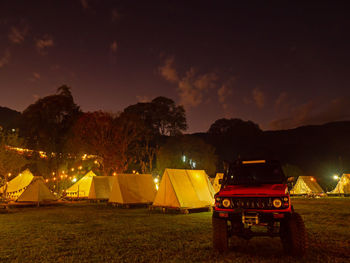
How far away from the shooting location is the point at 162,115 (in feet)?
150

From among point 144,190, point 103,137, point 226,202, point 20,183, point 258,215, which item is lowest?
point 258,215

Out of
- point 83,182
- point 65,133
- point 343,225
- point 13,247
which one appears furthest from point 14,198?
point 343,225

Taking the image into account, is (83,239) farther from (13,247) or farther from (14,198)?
(14,198)

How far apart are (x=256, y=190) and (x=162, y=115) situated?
134 feet

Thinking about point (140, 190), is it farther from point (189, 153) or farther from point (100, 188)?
point (189, 153)

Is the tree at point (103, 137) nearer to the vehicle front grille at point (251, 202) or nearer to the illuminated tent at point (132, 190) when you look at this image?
the illuminated tent at point (132, 190)

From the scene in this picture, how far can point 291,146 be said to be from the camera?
69125 mm

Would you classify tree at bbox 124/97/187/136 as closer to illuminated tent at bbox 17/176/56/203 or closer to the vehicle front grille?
illuminated tent at bbox 17/176/56/203

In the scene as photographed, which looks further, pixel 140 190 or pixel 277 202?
pixel 140 190

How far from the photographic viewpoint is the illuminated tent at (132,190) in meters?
16.4

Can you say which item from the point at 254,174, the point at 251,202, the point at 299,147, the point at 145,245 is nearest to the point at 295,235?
the point at 251,202

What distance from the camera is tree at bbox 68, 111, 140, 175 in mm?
26906

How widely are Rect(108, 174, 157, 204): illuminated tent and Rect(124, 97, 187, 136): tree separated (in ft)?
92.4

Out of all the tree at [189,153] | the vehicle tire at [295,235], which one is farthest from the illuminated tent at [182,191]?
the tree at [189,153]
